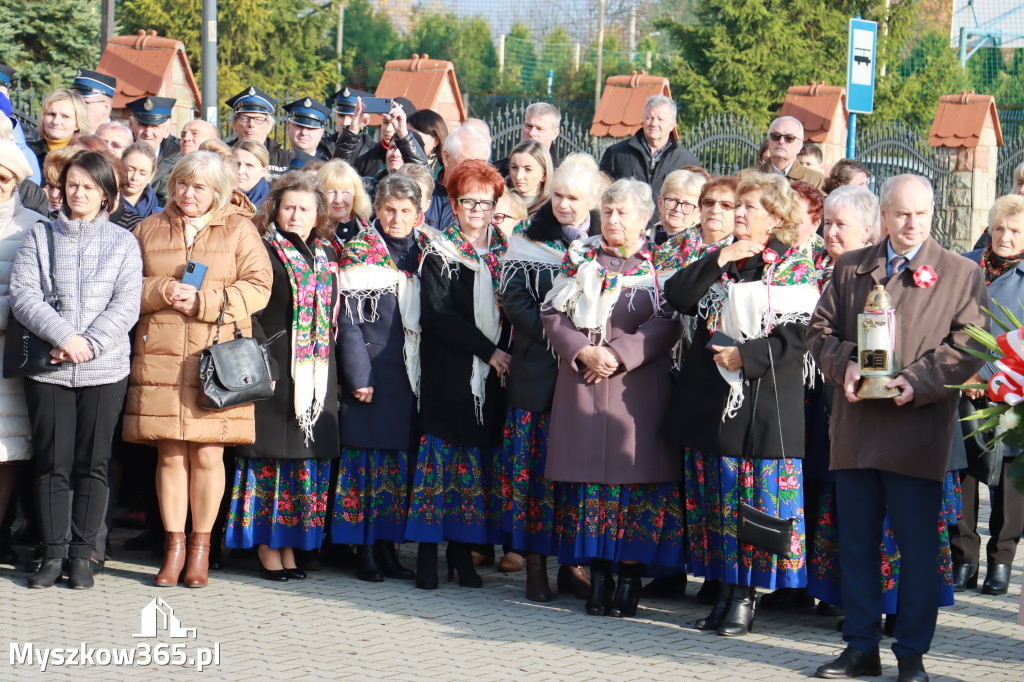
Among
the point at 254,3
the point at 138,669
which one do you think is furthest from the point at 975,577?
the point at 254,3

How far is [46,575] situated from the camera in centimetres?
629

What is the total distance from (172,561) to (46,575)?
0.58 meters

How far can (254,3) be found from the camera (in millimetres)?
34094

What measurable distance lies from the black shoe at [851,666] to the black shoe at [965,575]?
1797 millimetres

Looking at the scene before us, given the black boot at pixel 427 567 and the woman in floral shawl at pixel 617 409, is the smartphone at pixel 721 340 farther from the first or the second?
the black boot at pixel 427 567

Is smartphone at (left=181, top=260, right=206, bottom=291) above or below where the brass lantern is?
above

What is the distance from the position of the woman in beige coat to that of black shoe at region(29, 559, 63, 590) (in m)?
0.47

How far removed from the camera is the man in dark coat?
9.23m

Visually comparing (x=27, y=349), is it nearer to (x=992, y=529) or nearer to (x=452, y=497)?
(x=452, y=497)

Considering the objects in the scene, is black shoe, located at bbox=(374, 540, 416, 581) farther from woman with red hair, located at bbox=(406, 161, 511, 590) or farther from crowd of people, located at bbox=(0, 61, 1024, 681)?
woman with red hair, located at bbox=(406, 161, 511, 590)

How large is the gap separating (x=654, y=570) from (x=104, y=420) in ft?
8.94

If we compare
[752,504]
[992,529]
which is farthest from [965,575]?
[752,504]

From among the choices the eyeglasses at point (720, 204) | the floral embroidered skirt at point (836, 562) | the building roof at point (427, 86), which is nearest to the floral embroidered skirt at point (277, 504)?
the eyeglasses at point (720, 204)

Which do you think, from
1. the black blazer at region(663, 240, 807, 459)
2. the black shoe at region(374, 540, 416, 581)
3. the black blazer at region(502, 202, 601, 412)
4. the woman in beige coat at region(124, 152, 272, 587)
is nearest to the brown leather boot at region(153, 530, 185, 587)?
the woman in beige coat at region(124, 152, 272, 587)
